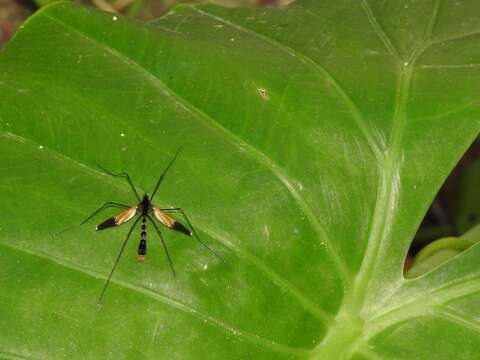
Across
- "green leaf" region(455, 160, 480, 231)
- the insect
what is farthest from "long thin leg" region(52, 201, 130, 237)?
"green leaf" region(455, 160, 480, 231)

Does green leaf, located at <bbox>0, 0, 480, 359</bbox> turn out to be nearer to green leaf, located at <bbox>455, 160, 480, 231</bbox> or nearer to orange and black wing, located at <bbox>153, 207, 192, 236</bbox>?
orange and black wing, located at <bbox>153, 207, 192, 236</bbox>

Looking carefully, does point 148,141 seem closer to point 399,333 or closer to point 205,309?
point 205,309

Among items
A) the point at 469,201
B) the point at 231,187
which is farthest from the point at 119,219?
the point at 469,201

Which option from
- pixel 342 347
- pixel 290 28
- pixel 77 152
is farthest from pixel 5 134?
pixel 342 347

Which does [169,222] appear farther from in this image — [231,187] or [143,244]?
[231,187]

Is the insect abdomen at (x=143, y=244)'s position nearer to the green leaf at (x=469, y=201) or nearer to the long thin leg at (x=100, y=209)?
the long thin leg at (x=100, y=209)
